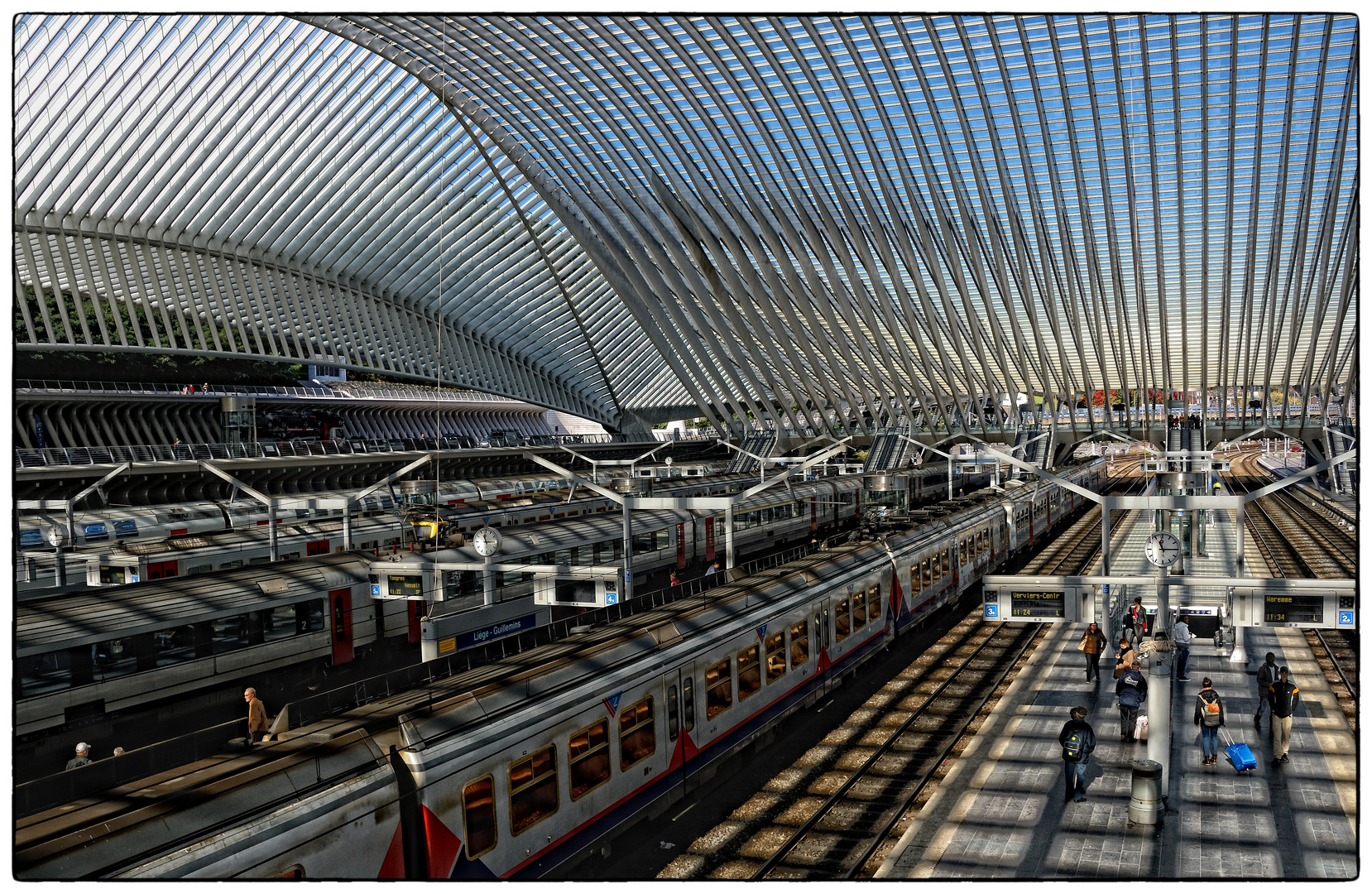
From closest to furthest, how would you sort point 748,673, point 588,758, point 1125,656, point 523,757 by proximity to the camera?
1. point 523,757
2. point 588,758
3. point 748,673
4. point 1125,656

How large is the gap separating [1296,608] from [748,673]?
8.85m

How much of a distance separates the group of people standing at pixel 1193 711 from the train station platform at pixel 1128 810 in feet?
0.80

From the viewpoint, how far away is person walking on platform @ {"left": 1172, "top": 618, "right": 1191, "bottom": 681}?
1991 centimetres

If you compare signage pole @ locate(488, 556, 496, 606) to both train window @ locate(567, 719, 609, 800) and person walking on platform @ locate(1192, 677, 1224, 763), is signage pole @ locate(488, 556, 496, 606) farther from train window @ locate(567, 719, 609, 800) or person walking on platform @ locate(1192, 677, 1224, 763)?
person walking on platform @ locate(1192, 677, 1224, 763)

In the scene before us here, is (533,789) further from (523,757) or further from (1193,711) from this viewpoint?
(1193,711)

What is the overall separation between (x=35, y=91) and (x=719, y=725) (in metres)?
43.7

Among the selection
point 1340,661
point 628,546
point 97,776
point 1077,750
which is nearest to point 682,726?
point 1077,750

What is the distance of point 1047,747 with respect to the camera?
1627 cm

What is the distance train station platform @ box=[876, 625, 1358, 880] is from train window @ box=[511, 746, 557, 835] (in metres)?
3.87

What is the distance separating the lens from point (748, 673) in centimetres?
1577

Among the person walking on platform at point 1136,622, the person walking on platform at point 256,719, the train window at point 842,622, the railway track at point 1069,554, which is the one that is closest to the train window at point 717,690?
the train window at point 842,622

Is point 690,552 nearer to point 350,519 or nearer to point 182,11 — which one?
point 350,519

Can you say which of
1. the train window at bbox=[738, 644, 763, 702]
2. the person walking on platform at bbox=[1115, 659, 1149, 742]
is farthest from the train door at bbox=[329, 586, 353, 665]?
the person walking on platform at bbox=[1115, 659, 1149, 742]

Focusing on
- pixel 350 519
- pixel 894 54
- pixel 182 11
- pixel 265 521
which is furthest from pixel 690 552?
pixel 182 11
